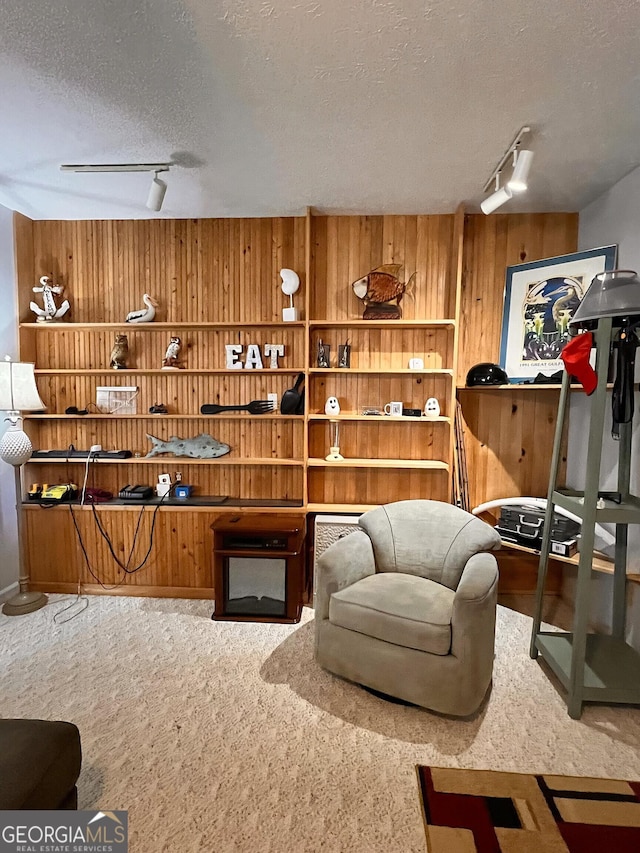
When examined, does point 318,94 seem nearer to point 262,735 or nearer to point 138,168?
point 138,168

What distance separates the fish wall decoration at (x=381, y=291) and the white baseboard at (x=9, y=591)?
125 inches

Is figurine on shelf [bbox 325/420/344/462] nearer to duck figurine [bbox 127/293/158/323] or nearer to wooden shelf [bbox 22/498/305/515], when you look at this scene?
wooden shelf [bbox 22/498/305/515]

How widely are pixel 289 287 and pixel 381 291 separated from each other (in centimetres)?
66

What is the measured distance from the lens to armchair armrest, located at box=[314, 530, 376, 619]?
2.30 metres

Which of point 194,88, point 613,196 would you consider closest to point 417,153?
point 194,88

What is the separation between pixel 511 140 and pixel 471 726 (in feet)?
9.01

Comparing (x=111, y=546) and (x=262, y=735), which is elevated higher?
(x=111, y=546)

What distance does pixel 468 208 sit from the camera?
304cm

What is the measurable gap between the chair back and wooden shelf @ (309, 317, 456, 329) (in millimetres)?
1241

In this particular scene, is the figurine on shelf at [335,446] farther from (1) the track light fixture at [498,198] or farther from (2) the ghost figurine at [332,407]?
(1) the track light fixture at [498,198]

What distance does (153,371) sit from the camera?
326 centimetres

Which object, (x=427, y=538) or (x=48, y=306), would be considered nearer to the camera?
(x=427, y=538)

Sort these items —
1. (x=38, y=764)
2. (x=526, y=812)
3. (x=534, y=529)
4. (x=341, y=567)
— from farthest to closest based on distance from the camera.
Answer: (x=534, y=529), (x=341, y=567), (x=526, y=812), (x=38, y=764)

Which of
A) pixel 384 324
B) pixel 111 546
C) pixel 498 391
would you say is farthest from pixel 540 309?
pixel 111 546
